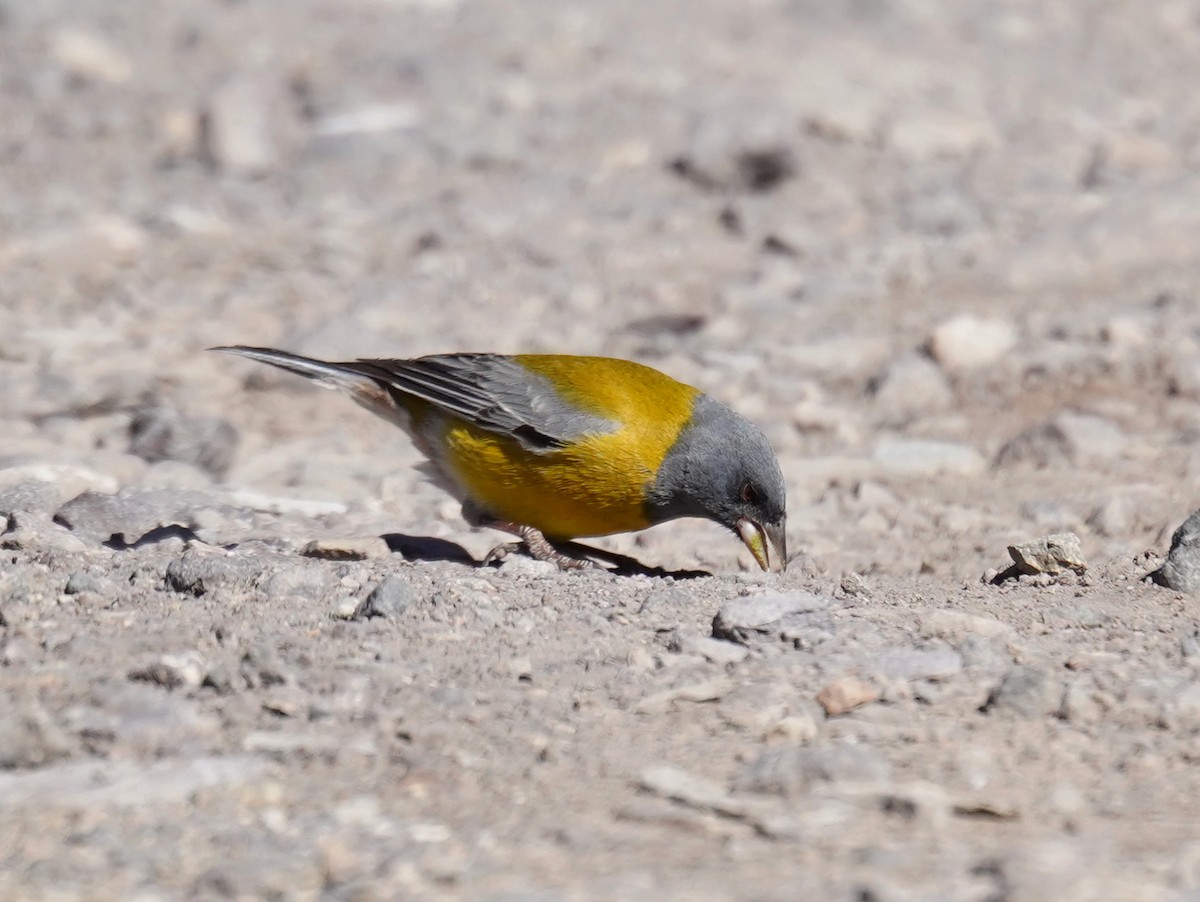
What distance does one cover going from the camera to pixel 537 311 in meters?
9.08

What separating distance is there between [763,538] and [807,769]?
2.52 m

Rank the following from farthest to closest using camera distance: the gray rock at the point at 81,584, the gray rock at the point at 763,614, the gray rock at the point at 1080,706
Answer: the gray rock at the point at 81,584 → the gray rock at the point at 763,614 → the gray rock at the point at 1080,706

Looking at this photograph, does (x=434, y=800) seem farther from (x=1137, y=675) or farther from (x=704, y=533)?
(x=704, y=533)

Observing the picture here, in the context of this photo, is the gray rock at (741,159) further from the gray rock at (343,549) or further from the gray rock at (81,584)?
the gray rock at (81,584)

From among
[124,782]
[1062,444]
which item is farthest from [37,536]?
[1062,444]

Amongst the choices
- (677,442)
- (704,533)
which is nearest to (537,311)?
(704,533)

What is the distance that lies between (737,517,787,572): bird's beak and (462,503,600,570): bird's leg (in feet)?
1.80

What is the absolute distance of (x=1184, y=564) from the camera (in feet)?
16.5

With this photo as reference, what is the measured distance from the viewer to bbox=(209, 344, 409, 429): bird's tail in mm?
6820

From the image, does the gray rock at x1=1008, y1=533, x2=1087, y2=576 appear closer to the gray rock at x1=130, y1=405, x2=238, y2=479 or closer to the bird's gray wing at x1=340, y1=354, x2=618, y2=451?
the bird's gray wing at x1=340, y1=354, x2=618, y2=451

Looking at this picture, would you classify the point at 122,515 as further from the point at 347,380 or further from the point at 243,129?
the point at 243,129

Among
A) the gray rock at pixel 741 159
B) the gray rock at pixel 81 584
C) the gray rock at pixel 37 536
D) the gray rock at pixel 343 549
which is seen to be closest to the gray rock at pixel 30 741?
the gray rock at pixel 81 584

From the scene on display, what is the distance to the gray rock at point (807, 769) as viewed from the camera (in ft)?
11.9

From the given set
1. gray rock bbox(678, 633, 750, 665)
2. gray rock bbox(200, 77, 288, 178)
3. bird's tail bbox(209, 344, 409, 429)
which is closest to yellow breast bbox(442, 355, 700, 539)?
bird's tail bbox(209, 344, 409, 429)
